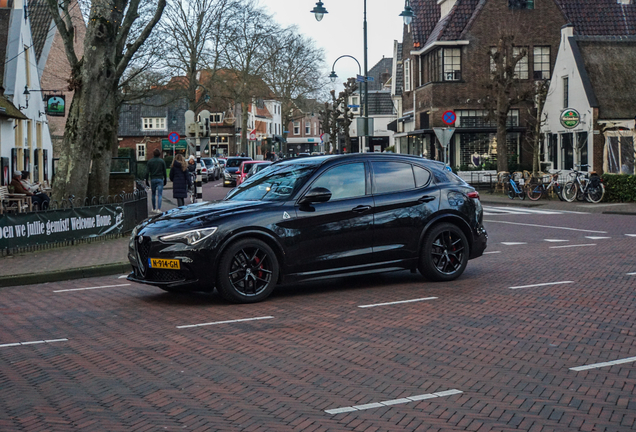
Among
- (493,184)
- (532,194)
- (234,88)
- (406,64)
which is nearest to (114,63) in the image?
(532,194)

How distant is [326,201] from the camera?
1011cm

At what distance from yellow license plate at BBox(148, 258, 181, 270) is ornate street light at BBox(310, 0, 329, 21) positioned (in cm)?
2985

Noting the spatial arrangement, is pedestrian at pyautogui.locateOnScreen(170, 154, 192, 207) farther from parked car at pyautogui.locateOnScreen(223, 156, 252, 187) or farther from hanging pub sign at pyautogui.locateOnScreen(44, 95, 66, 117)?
parked car at pyautogui.locateOnScreen(223, 156, 252, 187)

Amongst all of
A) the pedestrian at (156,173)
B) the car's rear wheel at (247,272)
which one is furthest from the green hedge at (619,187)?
the car's rear wheel at (247,272)

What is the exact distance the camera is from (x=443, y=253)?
11.0 meters

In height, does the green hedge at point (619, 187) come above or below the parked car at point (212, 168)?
below

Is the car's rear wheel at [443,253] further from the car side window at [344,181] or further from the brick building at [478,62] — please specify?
the brick building at [478,62]

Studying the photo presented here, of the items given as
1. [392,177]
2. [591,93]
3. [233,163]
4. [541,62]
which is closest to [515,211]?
[591,93]

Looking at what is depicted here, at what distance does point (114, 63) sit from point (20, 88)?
16168mm

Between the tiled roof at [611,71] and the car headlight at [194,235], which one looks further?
the tiled roof at [611,71]

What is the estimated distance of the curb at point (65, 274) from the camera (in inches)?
479

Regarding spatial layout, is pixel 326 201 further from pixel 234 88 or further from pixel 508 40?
pixel 234 88

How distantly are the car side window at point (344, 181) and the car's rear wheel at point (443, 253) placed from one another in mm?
1169

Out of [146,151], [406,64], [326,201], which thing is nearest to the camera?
[326,201]
